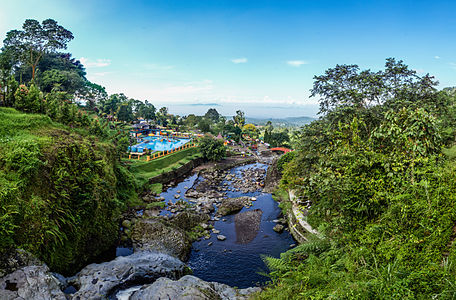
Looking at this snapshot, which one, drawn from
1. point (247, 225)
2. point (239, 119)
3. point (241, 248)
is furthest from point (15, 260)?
point (239, 119)

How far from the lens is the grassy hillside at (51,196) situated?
7.80 m

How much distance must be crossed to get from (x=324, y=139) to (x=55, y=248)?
555 inches

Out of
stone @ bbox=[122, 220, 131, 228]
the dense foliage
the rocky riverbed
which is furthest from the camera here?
stone @ bbox=[122, 220, 131, 228]

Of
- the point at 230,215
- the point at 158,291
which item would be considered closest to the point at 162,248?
the point at 158,291

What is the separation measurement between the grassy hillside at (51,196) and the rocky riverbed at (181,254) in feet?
3.46

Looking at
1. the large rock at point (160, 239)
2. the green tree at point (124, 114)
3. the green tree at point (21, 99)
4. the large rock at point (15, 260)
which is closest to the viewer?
the large rock at point (15, 260)

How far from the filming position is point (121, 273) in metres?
9.06

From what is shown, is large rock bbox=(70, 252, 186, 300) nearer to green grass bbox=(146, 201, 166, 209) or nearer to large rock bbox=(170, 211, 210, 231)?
large rock bbox=(170, 211, 210, 231)

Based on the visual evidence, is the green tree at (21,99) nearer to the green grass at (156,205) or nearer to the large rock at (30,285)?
the large rock at (30,285)

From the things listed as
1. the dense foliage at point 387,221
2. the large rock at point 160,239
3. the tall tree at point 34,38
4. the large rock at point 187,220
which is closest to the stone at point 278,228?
the large rock at point 187,220

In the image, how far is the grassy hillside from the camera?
25.6 feet

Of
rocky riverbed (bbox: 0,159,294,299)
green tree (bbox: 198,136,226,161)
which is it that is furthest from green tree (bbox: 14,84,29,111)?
green tree (bbox: 198,136,226,161)

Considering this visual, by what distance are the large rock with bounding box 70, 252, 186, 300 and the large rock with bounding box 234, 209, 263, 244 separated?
602 cm

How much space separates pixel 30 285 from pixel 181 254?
7417 millimetres
